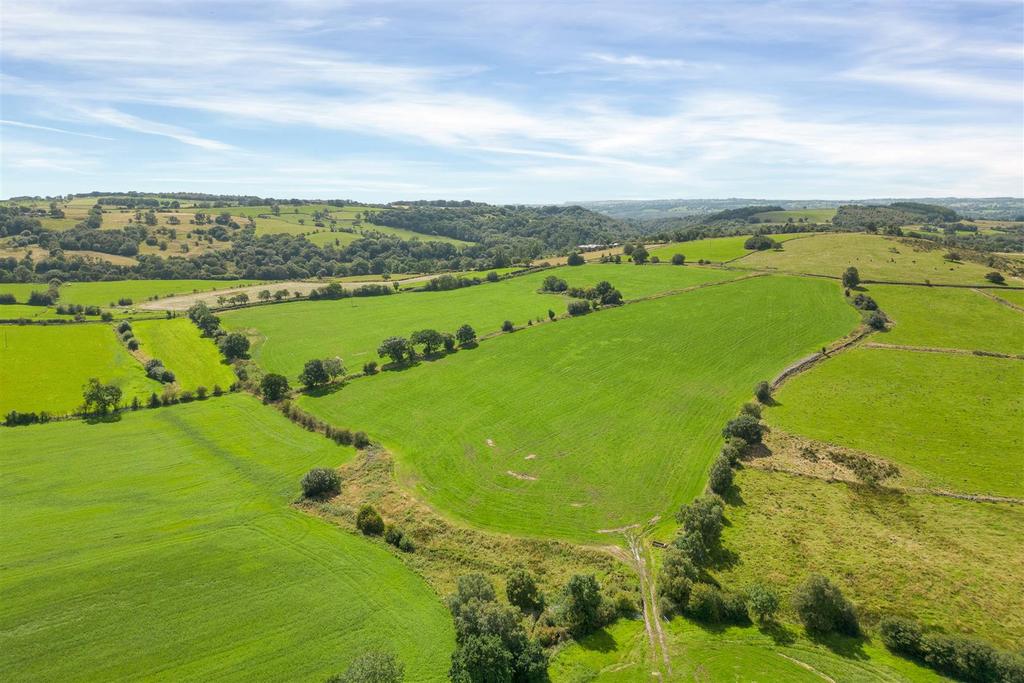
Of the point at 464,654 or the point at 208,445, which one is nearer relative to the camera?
the point at 464,654

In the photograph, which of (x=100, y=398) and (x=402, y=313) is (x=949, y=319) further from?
(x=100, y=398)

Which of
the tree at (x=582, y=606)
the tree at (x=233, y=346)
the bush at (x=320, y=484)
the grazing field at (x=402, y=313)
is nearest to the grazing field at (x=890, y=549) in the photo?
the tree at (x=582, y=606)

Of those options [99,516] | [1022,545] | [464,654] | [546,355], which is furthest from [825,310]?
[99,516]

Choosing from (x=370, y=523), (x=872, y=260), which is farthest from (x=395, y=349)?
(x=872, y=260)

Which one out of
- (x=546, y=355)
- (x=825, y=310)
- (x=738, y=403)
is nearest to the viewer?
(x=738, y=403)

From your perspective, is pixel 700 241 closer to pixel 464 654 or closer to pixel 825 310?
pixel 825 310

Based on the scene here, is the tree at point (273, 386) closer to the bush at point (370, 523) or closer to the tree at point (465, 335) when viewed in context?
the tree at point (465, 335)
